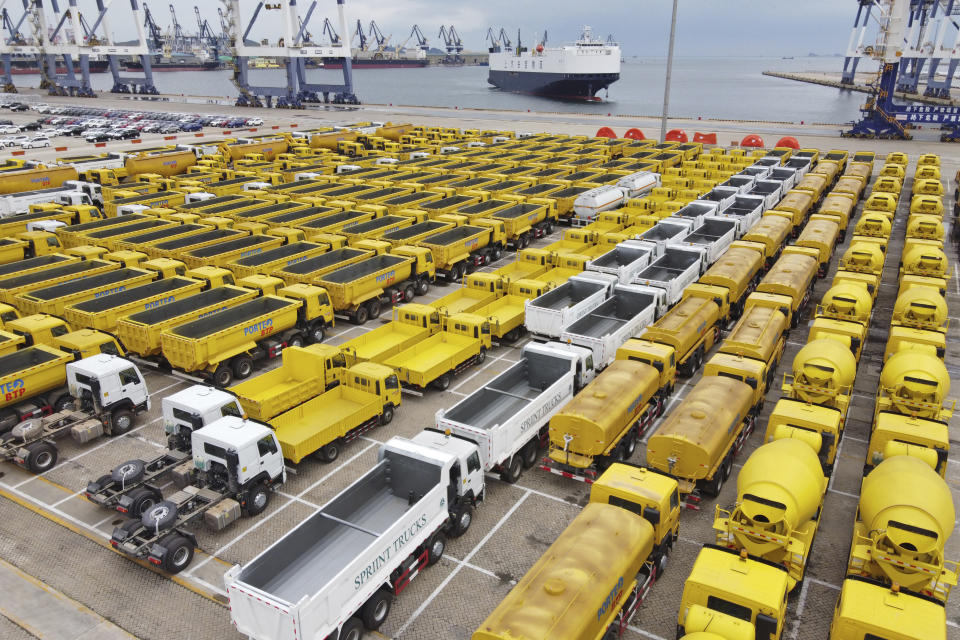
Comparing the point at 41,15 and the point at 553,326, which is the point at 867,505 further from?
the point at 41,15

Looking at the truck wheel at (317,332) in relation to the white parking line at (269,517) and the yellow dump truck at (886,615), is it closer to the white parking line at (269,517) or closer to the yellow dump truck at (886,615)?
the white parking line at (269,517)

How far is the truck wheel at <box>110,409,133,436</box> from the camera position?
20953mm

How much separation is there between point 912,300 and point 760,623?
1782 centimetres

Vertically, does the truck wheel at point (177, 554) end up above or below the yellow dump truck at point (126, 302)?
below

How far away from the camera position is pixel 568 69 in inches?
5920

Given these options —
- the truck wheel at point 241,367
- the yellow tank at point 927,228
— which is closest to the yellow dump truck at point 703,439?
the truck wheel at point 241,367

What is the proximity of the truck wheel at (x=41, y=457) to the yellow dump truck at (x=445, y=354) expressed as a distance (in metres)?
10.7

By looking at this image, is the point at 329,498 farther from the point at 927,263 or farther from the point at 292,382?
the point at 927,263

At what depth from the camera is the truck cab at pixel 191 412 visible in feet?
58.9

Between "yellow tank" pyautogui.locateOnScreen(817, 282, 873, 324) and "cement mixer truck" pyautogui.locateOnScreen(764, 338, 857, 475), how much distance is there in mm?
4411

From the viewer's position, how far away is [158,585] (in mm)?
14953

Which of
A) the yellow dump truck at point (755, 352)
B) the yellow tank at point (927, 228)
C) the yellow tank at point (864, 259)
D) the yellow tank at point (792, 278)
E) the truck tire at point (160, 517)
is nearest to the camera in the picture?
the truck tire at point (160, 517)

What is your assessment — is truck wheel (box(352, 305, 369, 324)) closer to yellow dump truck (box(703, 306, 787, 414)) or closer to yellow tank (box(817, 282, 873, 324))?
yellow dump truck (box(703, 306, 787, 414))

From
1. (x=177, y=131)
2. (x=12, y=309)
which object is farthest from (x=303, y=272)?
(x=177, y=131)
